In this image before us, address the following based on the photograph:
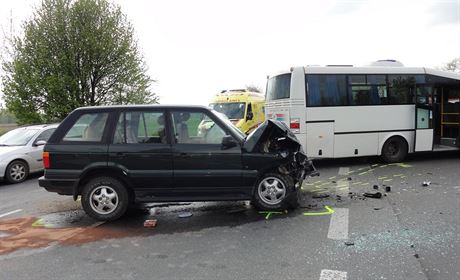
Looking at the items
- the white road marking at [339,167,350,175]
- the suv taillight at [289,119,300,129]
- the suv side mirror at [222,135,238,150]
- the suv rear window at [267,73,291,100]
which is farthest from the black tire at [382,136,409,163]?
the suv side mirror at [222,135,238,150]

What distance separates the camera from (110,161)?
6.36m

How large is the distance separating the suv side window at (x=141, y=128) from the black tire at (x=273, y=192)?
173 centimetres

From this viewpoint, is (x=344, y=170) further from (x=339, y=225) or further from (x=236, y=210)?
(x=339, y=225)

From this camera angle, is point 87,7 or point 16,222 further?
point 87,7

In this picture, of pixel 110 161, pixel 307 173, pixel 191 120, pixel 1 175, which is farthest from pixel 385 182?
pixel 1 175

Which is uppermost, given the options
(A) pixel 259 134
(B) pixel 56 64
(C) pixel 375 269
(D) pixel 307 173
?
(B) pixel 56 64

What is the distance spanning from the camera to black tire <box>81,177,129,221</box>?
21.0 ft

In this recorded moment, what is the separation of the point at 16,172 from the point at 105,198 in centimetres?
633

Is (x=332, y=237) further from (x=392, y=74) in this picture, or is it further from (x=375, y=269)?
(x=392, y=74)

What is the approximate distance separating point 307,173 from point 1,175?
8477 mm

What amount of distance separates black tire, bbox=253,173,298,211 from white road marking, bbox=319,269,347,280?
237cm

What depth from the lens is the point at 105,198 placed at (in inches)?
253

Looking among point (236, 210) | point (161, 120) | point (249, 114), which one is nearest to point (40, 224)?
point (161, 120)

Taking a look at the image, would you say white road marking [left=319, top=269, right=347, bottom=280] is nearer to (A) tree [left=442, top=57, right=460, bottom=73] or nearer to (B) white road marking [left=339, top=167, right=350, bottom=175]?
(B) white road marking [left=339, top=167, right=350, bottom=175]
